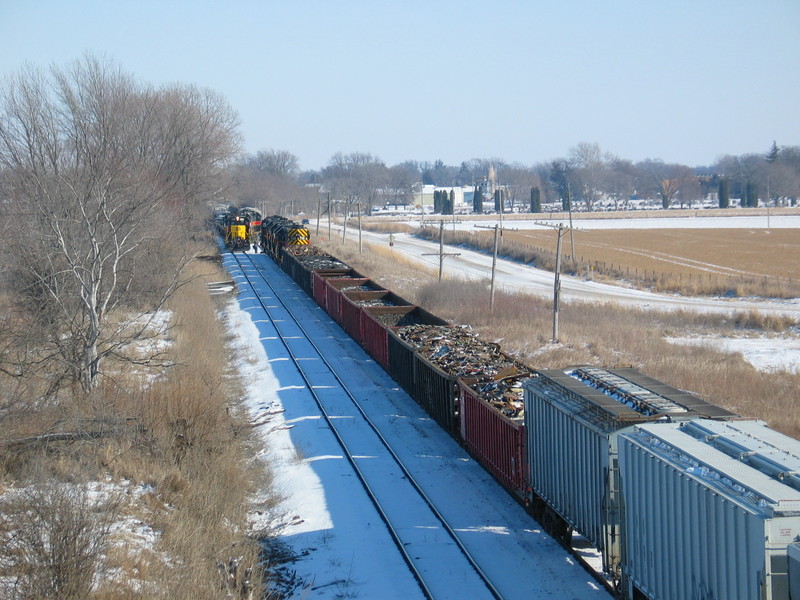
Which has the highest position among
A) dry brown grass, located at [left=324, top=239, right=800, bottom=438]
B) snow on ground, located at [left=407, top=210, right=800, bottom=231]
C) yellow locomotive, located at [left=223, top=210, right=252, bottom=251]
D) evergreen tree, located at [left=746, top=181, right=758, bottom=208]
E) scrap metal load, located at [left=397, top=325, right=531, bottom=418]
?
evergreen tree, located at [left=746, top=181, right=758, bottom=208]

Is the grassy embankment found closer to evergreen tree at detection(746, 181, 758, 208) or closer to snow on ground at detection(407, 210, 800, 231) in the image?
snow on ground at detection(407, 210, 800, 231)

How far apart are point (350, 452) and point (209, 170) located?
50.1 m

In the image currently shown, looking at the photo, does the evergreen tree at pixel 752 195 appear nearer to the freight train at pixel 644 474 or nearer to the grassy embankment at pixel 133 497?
the freight train at pixel 644 474

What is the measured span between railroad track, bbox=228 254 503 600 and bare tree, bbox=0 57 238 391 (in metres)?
5.32

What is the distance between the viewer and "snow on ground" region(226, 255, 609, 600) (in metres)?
11.1

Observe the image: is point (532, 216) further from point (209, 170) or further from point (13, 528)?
point (13, 528)

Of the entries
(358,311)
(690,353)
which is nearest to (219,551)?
(358,311)

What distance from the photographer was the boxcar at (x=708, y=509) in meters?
6.76

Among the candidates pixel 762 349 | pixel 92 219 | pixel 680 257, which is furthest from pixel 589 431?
pixel 680 257

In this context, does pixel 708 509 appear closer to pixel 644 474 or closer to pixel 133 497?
pixel 644 474

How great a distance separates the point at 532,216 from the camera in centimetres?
15250

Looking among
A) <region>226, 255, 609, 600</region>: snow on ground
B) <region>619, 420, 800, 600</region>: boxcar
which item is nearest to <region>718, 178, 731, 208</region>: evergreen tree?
<region>226, 255, 609, 600</region>: snow on ground

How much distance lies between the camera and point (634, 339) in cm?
3022

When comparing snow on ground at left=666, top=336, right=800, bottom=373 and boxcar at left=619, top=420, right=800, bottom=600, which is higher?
boxcar at left=619, top=420, right=800, bottom=600
